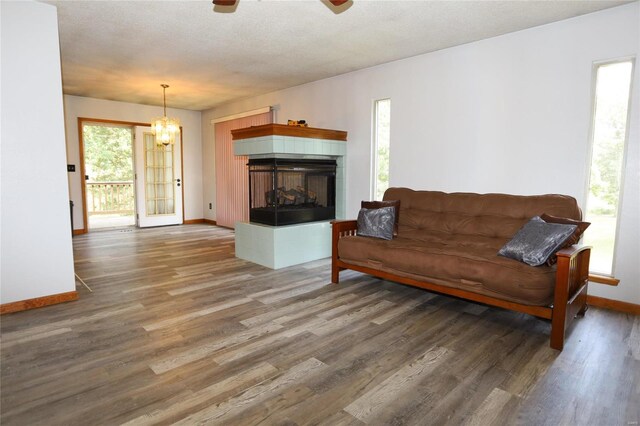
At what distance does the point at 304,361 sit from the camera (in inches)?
88.3

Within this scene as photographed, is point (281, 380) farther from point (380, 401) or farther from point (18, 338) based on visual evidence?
point (18, 338)

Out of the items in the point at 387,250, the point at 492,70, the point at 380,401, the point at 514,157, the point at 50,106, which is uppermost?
the point at 492,70

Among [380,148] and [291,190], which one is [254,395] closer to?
[291,190]

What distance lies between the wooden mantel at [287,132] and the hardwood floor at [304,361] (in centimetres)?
177

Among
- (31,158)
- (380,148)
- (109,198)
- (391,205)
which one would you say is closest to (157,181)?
(109,198)

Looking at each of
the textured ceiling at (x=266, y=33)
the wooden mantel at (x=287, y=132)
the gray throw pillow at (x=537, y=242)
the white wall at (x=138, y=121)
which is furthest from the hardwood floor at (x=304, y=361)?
the white wall at (x=138, y=121)

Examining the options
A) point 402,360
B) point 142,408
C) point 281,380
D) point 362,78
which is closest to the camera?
point 142,408

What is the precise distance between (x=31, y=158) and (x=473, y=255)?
356cm

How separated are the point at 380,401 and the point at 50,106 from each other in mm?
3282

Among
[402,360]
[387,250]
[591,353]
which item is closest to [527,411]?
[402,360]

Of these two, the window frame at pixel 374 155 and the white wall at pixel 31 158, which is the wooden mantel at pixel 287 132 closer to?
the window frame at pixel 374 155

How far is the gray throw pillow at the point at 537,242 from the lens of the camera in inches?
102

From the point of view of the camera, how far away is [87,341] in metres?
2.48

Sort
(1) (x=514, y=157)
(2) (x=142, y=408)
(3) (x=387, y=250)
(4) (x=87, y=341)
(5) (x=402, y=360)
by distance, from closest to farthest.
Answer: (2) (x=142, y=408) < (5) (x=402, y=360) < (4) (x=87, y=341) < (3) (x=387, y=250) < (1) (x=514, y=157)
